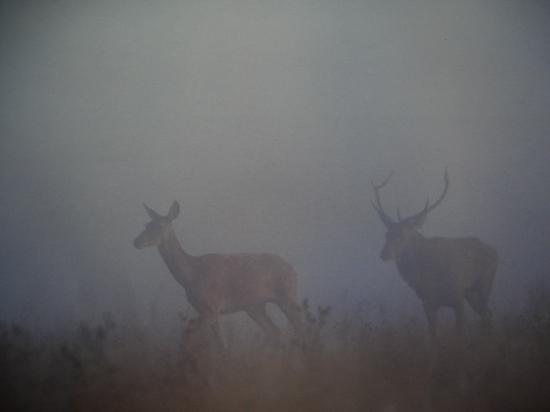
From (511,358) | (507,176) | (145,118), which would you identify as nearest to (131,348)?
(145,118)

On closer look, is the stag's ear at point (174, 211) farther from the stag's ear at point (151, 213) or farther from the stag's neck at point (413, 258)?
the stag's neck at point (413, 258)

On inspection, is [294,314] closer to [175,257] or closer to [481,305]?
[175,257]

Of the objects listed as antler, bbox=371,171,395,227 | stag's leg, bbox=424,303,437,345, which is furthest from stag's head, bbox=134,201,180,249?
stag's leg, bbox=424,303,437,345

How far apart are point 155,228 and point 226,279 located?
394 mm

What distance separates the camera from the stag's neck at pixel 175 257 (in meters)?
2.90

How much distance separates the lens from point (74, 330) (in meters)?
2.80

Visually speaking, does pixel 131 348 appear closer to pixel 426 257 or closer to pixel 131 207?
pixel 131 207

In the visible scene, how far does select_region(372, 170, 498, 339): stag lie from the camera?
296 centimetres

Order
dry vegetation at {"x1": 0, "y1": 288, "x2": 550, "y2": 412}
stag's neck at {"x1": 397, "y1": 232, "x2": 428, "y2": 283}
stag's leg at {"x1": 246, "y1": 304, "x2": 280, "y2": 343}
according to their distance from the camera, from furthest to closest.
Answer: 1. stag's neck at {"x1": 397, "y1": 232, "x2": 428, "y2": 283}
2. stag's leg at {"x1": 246, "y1": 304, "x2": 280, "y2": 343}
3. dry vegetation at {"x1": 0, "y1": 288, "x2": 550, "y2": 412}

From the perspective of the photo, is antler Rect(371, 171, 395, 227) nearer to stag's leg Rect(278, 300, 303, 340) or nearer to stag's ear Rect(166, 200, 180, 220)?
stag's leg Rect(278, 300, 303, 340)

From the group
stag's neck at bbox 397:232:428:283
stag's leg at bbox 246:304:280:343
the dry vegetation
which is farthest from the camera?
stag's neck at bbox 397:232:428:283

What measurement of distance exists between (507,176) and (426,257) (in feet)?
1.75

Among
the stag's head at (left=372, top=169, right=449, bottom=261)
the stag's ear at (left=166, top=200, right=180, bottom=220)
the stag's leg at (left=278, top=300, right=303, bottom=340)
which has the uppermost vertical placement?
the stag's ear at (left=166, top=200, right=180, bottom=220)

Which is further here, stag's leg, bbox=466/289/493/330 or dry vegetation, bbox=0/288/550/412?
stag's leg, bbox=466/289/493/330
